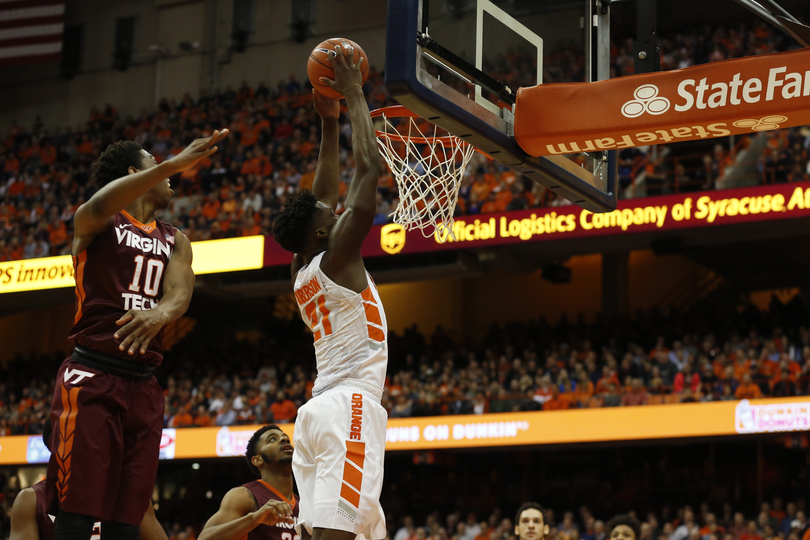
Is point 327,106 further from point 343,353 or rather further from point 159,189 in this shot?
point 343,353

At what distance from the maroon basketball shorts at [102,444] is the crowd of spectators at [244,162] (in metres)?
13.2

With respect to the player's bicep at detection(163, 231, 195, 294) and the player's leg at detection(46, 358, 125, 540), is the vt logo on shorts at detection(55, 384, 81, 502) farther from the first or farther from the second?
the player's bicep at detection(163, 231, 195, 294)

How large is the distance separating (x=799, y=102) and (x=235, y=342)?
17.7 metres

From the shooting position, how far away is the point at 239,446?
16219mm

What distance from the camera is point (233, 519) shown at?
559cm

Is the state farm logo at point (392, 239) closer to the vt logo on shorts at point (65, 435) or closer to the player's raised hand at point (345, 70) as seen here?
the player's raised hand at point (345, 70)

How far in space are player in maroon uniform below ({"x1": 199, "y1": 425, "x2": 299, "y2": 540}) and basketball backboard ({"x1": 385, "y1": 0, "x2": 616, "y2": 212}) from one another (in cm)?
213

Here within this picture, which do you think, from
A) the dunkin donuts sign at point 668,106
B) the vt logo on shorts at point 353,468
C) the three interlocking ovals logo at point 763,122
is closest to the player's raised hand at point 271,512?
the vt logo on shorts at point 353,468

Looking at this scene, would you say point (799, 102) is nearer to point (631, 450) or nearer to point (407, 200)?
point (407, 200)

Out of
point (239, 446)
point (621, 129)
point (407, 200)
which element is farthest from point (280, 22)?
point (621, 129)

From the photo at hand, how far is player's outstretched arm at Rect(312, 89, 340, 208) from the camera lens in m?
4.74

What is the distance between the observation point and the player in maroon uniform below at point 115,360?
3637 mm

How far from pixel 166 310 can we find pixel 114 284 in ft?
0.72

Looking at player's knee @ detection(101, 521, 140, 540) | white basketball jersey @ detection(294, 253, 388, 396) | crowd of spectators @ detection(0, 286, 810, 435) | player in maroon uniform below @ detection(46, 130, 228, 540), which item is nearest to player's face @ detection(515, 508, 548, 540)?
white basketball jersey @ detection(294, 253, 388, 396)
